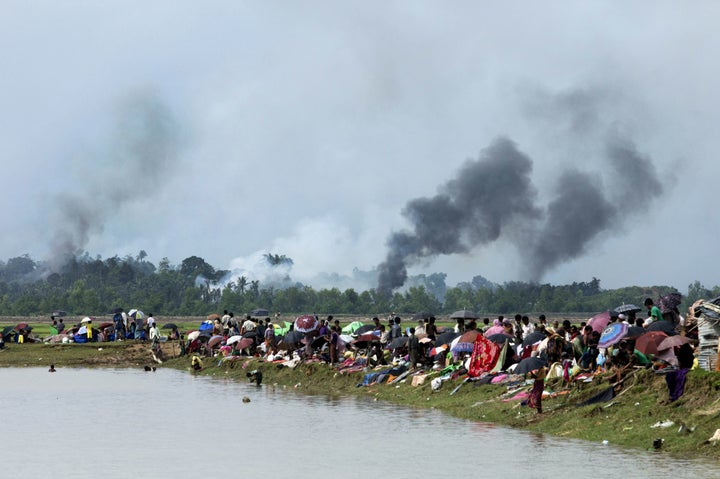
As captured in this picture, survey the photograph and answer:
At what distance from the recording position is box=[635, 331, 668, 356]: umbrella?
27.0 metres

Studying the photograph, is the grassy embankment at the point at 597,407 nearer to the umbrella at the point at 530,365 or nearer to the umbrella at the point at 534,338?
the umbrella at the point at 530,365

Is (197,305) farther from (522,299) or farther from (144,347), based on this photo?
(144,347)

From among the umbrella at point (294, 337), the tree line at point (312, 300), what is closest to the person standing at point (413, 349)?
the umbrella at point (294, 337)

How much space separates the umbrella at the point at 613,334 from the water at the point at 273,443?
130 inches

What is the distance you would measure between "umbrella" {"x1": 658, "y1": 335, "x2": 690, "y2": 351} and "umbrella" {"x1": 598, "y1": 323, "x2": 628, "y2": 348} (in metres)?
1.48

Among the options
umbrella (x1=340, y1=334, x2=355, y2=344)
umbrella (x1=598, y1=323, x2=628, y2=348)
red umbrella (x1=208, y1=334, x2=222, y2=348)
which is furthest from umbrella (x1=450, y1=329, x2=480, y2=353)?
red umbrella (x1=208, y1=334, x2=222, y2=348)

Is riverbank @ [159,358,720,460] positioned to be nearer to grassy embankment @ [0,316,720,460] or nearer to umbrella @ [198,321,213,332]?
grassy embankment @ [0,316,720,460]

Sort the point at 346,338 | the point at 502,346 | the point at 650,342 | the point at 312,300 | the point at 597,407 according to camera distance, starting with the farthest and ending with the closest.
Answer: the point at 312,300 < the point at 346,338 < the point at 502,346 < the point at 597,407 < the point at 650,342

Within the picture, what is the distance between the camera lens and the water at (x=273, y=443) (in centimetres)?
2288

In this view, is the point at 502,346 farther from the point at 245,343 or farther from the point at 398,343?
the point at 245,343

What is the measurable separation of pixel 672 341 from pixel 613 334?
86.0 inches

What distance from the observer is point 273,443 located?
27734 mm

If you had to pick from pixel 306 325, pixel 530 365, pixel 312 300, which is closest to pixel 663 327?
pixel 530 365

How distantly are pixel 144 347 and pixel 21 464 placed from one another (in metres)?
39.4
